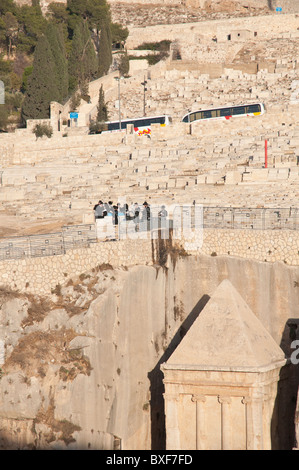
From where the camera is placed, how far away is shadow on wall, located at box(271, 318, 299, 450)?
21.5 metres

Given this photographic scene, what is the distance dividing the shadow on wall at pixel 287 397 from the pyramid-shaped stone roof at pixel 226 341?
56 cm

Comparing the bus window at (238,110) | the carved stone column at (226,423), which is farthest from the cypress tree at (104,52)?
the carved stone column at (226,423)

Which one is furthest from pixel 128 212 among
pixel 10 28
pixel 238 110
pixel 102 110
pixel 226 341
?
pixel 10 28

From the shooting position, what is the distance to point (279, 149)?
112ft

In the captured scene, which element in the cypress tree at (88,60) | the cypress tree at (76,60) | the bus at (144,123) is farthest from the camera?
the cypress tree at (88,60)

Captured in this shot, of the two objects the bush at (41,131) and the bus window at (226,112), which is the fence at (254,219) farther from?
the bush at (41,131)

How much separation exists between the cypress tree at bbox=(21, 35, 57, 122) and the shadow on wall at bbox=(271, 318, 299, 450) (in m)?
26.5

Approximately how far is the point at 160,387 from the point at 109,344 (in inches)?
81.3

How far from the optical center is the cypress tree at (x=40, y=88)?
46.3m

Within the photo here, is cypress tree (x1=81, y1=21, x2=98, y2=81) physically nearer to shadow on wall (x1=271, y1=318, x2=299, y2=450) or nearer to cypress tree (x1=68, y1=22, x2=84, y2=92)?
cypress tree (x1=68, y1=22, x2=84, y2=92)

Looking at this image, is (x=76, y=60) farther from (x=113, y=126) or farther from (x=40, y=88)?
(x=113, y=126)

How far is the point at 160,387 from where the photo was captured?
23234 millimetres

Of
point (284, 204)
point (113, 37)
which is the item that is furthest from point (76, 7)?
point (284, 204)

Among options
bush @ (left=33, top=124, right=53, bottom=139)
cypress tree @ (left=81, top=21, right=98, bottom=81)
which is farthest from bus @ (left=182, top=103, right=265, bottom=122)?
cypress tree @ (left=81, top=21, right=98, bottom=81)
